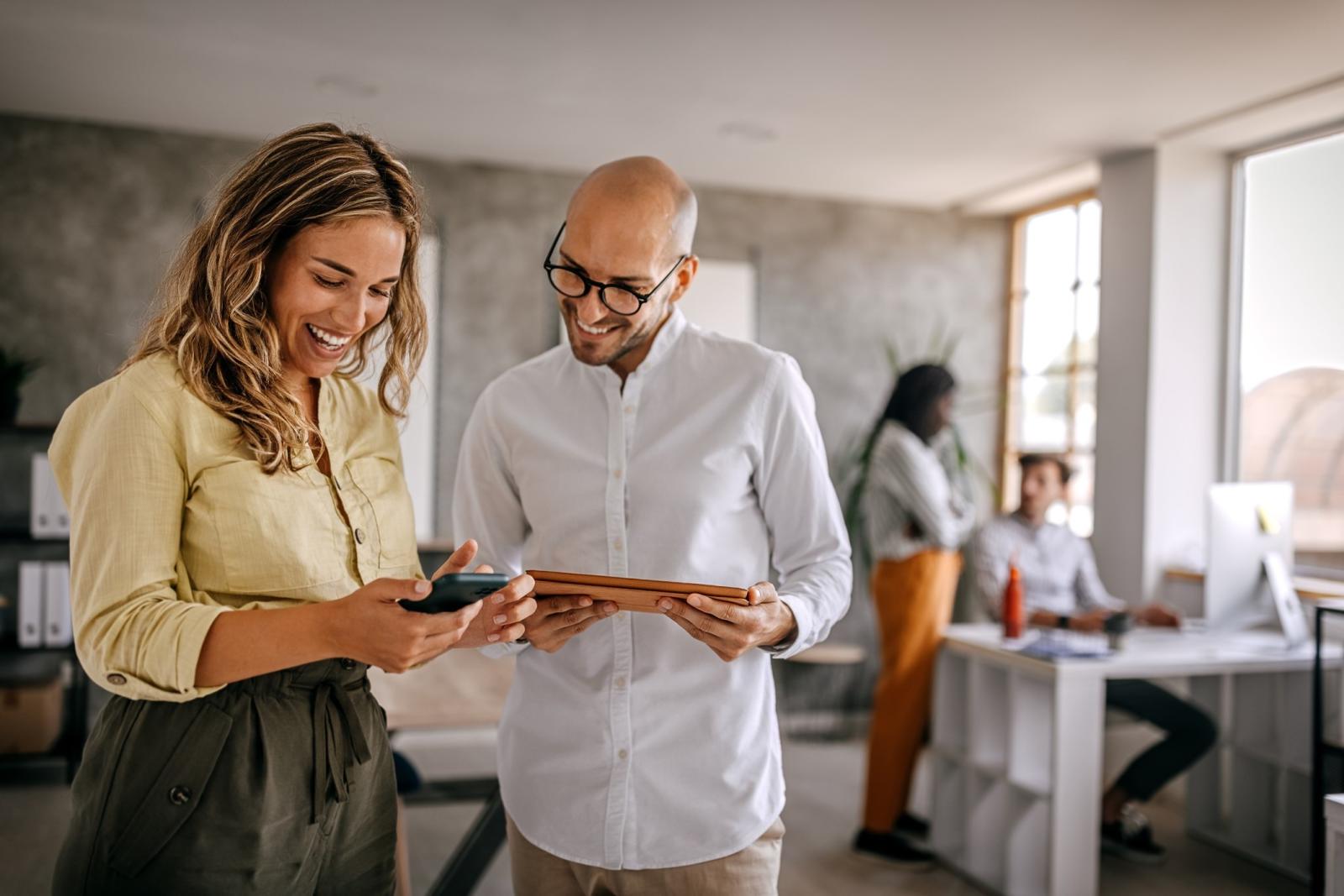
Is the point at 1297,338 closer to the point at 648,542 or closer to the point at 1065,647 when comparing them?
the point at 1065,647

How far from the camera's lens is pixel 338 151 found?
1331 mm

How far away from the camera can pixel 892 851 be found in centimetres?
396

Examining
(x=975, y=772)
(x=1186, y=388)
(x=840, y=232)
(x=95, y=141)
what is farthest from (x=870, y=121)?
(x=95, y=141)

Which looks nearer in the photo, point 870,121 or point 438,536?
point 870,121

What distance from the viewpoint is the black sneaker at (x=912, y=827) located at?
14.0ft

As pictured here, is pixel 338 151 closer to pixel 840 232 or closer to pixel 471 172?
pixel 471 172

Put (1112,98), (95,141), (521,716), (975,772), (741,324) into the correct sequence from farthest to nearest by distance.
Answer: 1. (741,324)
2. (95,141)
3. (1112,98)
4. (975,772)
5. (521,716)

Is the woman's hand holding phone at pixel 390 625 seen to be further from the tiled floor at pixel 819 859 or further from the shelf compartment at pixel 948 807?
the shelf compartment at pixel 948 807

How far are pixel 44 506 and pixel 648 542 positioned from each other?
3.94 metres

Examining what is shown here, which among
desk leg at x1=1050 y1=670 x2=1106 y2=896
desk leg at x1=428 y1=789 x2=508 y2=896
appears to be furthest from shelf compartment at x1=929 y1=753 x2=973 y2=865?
desk leg at x1=428 y1=789 x2=508 y2=896

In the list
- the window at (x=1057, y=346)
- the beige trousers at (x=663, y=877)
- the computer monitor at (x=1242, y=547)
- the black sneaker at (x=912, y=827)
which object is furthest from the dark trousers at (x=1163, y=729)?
the beige trousers at (x=663, y=877)

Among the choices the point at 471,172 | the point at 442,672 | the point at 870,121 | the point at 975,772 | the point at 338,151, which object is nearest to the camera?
the point at 338,151

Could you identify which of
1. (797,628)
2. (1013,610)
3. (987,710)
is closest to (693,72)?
(1013,610)

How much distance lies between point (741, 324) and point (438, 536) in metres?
2.01
